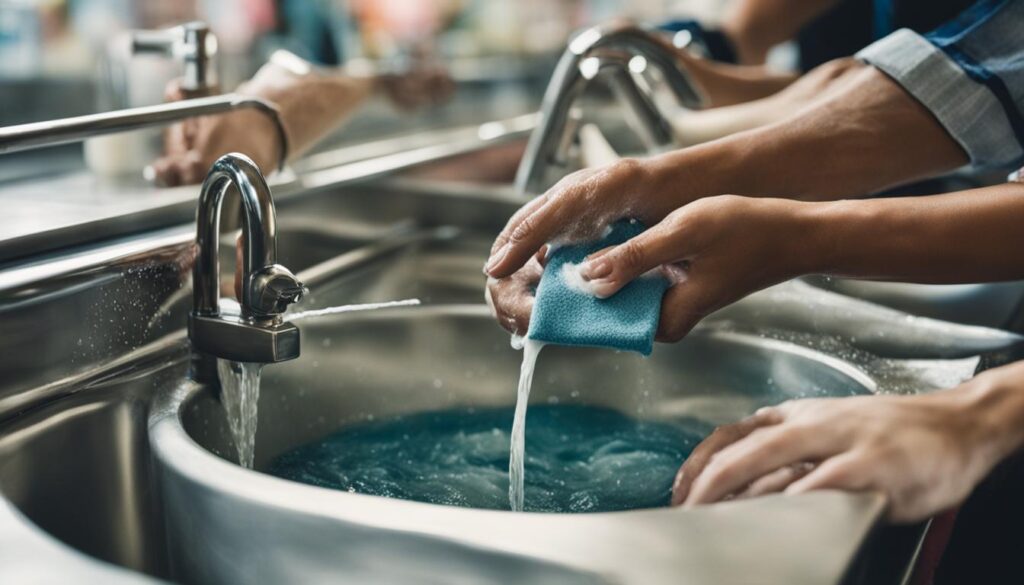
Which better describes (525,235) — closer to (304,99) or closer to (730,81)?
(304,99)

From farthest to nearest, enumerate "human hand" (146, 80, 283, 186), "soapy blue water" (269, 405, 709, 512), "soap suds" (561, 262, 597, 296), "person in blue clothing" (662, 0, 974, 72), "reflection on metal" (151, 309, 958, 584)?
"person in blue clothing" (662, 0, 974, 72) → "human hand" (146, 80, 283, 186) → "soapy blue water" (269, 405, 709, 512) → "soap suds" (561, 262, 597, 296) → "reflection on metal" (151, 309, 958, 584)

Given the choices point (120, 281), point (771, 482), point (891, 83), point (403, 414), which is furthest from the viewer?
point (403, 414)

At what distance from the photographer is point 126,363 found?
81 cm

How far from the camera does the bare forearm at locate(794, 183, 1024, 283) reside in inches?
28.6

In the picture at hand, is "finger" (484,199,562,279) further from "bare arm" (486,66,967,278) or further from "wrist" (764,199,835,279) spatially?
"wrist" (764,199,835,279)

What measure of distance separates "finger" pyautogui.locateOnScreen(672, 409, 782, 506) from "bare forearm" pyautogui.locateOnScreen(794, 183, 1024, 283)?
17 cm

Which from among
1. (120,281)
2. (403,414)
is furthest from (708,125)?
(120,281)

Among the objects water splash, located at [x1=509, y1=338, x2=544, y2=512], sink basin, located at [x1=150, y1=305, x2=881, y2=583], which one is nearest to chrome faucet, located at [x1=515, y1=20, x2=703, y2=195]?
sink basin, located at [x1=150, y1=305, x2=881, y2=583]

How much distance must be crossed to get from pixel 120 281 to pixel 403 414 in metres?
0.34

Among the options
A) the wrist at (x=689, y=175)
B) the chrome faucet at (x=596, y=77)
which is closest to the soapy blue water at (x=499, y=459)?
the wrist at (x=689, y=175)

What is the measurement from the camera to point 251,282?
0.72 metres

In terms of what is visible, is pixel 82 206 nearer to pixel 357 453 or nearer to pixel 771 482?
pixel 357 453

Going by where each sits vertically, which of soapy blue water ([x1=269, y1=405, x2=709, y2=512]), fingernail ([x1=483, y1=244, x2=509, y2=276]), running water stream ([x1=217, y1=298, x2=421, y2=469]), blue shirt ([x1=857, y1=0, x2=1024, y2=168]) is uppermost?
blue shirt ([x1=857, y1=0, x2=1024, y2=168])

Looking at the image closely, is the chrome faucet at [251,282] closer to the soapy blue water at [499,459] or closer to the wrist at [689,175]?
the soapy blue water at [499,459]
